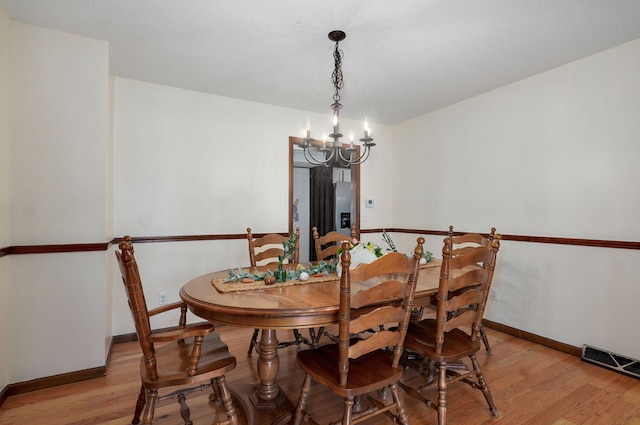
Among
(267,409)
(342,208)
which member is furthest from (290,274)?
(342,208)

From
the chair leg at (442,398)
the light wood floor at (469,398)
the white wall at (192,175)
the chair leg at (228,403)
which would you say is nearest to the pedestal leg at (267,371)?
the light wood floor at (469,398)

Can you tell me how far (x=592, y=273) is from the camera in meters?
2.52

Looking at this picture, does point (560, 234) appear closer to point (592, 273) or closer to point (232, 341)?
point (592, 273)

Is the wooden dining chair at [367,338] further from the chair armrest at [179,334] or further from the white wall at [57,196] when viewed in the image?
the white wall at [57,196]

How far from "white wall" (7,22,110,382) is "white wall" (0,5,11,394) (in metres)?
0.03

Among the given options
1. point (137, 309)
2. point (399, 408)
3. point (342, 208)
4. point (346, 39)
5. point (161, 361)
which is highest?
point (346, 39)

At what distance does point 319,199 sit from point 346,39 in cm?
381

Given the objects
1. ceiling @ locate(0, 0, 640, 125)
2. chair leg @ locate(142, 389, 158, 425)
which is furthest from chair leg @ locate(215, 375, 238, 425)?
ceiling @ locate(0, 0, 640, 125)

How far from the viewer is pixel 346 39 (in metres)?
2.25

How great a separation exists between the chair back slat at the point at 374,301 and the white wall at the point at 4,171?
2.16 metres

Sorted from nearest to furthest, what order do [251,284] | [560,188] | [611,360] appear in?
1. [251,284]
2. [611,360]
3. [560,188]

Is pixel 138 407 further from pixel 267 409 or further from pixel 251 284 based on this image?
pixel 251 284

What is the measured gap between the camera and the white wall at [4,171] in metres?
1.99

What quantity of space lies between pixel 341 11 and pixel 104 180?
79.0 inches
